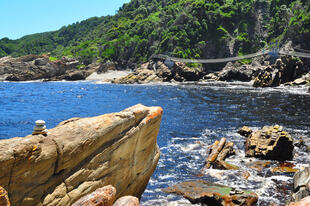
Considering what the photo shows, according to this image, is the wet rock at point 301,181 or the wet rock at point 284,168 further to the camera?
the wet rock at point 284,168

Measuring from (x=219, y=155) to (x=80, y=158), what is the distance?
12228mm

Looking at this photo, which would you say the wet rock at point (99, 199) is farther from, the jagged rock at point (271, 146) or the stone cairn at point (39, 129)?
the jagged rock at point (271, 146)

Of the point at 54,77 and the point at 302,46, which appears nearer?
the point at 302,46

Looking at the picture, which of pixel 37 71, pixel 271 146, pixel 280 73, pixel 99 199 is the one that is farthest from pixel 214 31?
pixel 99 199

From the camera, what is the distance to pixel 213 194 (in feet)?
41.4

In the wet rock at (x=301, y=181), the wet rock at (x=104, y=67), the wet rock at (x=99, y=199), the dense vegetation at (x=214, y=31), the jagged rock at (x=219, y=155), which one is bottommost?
the jagged rock at (x=219, y=155)

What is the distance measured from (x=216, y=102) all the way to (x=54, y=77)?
329 ft

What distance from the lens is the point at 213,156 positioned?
18.5 meters

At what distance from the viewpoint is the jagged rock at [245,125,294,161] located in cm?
1862

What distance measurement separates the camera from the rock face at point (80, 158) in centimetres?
746

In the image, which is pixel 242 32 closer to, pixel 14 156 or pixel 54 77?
pixel 54 77

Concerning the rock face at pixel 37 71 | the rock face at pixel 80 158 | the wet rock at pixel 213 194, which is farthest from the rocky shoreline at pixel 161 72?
the rock face at pixel 80 158

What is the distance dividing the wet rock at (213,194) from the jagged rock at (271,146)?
6.52 m

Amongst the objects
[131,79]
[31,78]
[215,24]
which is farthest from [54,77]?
[215,24]
